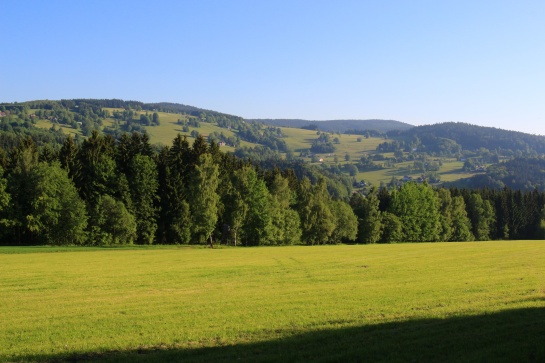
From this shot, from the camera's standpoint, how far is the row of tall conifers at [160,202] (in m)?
75.8

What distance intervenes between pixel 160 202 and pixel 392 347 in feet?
251

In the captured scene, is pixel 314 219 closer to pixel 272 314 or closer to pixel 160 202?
Answer: pixel 160 202

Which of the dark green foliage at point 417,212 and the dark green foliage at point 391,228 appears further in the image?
the dark green foliage at point 417,212

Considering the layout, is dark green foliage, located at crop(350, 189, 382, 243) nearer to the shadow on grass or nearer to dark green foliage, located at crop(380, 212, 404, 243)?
dark green foliage, located at crop(380, 212, 404, 243)

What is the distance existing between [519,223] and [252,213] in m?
92.0

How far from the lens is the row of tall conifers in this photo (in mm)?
75812

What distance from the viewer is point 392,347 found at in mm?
15805

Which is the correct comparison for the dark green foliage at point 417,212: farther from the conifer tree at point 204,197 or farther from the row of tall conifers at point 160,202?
the conifer tree at point 204,197

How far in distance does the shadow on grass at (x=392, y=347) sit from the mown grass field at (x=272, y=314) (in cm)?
4

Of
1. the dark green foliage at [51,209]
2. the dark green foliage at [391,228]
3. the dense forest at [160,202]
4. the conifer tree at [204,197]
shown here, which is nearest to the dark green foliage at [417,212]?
the dense forest at [160,202]

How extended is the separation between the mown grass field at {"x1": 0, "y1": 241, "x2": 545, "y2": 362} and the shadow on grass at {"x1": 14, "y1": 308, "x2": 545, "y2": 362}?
36mm

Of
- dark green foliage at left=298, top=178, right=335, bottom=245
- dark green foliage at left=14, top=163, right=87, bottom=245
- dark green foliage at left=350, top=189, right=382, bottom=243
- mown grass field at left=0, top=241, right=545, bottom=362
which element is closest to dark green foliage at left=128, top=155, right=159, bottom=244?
dark green foliage at left=14, top=163, right=87, bottom=245

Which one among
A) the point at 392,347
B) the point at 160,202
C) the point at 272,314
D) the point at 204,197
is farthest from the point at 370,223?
the point at 392,347

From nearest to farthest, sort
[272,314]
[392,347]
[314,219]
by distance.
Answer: [392,347] < [272,314] < [314,219]
